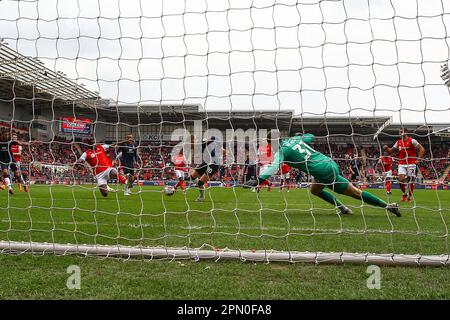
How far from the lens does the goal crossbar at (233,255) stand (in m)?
3.65

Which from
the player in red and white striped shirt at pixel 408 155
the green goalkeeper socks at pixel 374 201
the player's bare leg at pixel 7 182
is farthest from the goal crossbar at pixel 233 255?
the player's bare leg at pixel 7 182

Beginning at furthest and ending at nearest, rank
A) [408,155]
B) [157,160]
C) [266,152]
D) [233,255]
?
[157,160], [408,155], [266,152], [233,255]

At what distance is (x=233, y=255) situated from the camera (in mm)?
3846

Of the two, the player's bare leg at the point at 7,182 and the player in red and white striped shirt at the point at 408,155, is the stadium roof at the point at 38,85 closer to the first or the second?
the player's bare leg at the point at 7,182

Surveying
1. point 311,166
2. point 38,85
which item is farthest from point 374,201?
point 38,85

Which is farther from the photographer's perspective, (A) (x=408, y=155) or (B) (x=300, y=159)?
(A) (x=408, y=155)

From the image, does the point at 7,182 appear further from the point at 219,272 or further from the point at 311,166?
the point at 219,272

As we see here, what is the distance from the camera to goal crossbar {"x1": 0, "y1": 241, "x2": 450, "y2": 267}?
3.65m

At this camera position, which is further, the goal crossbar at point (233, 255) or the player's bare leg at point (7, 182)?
the player's bare leg at point (7, 182)

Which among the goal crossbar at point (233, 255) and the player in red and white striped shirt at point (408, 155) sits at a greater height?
the player in red and white striped shirt at point (408, 155)

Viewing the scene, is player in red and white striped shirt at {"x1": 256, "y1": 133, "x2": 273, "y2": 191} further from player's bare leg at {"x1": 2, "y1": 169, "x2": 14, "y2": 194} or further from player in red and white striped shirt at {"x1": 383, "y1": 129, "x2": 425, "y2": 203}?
player's bare leg at {"x1": 2, "y1": 169, "x2": 14, "y2": 194}
